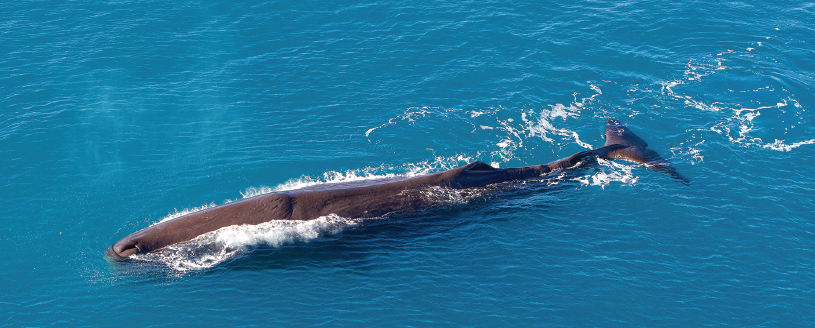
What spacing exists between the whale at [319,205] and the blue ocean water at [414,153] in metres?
1.00

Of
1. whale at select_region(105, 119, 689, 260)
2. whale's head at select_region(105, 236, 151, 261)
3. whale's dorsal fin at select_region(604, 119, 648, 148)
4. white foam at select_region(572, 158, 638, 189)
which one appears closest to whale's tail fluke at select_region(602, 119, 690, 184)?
whale's dorsal fin at select_region(604, 119, 648, 148)

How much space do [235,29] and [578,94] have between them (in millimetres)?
38168

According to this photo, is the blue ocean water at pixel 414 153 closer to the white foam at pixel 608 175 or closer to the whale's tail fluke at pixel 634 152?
Answer: the white foam at pixel 608 175

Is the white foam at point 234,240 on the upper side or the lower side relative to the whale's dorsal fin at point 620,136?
lower

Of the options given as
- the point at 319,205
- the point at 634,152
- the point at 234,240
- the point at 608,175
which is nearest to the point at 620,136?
the point at 634,152

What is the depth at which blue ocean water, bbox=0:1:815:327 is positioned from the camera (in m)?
39.2

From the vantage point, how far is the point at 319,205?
44000mm

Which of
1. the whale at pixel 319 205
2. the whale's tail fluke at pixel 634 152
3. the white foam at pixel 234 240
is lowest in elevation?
the white foam at pixel 234 240

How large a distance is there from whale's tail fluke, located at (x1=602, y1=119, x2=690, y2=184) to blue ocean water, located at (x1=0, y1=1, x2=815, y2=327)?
1228 millimetres

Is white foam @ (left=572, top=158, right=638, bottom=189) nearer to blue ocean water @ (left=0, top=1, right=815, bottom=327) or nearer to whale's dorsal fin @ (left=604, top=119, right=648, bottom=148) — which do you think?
blue ocean water @ (left=0, top=1, right=815, bottom=327)

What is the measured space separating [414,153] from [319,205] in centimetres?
1185

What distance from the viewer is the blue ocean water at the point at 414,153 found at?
129 feet

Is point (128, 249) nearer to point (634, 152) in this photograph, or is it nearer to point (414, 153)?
point (414, 153)

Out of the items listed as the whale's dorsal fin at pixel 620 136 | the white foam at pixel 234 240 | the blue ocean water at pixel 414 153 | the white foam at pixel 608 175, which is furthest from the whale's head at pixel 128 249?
the whale's dorsal fin at pixel 620 136
